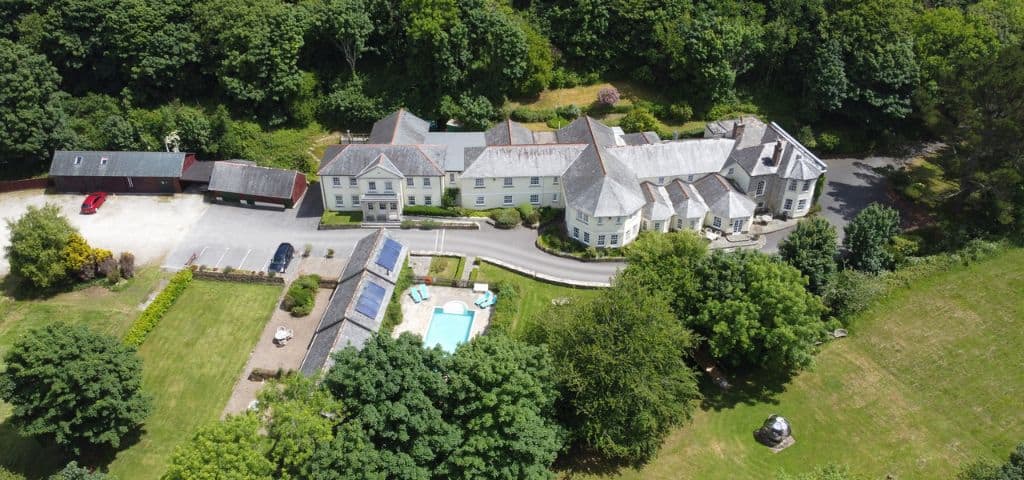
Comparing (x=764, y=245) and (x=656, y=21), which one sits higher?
(x=656, y=21)

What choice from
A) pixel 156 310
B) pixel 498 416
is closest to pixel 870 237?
pixel 498 416

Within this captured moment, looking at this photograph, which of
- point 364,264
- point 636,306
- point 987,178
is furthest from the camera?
point 987,178

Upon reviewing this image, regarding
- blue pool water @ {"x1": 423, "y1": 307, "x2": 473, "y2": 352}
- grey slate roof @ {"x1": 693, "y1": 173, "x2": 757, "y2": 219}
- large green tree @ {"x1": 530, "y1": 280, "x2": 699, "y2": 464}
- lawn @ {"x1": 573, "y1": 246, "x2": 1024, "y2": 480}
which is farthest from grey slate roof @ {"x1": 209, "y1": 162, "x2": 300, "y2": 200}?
lawn @ {"x1": 573, "y1": 246, "x2": 1024, "y2": 480}

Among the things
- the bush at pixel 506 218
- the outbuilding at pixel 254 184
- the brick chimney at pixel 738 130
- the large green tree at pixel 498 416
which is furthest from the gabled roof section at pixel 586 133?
the large green tree at pixel 498 416

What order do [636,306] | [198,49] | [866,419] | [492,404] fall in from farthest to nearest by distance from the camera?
[198,49]
[866,419]
[636,306]
[492,404]

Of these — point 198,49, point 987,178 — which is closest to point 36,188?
point 198,49

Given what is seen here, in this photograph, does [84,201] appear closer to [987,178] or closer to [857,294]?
[857,294]
